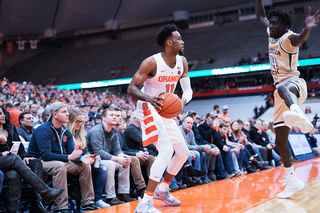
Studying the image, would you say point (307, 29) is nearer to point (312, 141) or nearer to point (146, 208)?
point (146, 208)

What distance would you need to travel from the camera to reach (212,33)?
30.6 m

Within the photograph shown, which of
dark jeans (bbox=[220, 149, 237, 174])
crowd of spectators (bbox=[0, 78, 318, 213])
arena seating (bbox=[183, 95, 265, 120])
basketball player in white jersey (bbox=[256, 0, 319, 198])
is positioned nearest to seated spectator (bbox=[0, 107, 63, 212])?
crowd of spectators (bbox=[0, 78, 318, 213])

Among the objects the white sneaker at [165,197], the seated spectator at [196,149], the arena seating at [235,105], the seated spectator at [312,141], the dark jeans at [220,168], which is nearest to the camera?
the white sneaker at [165,197]

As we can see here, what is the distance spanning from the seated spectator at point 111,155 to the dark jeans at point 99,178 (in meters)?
0.11

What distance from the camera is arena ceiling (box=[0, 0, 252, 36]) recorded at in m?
29.9

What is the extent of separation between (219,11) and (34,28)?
19.9 metres

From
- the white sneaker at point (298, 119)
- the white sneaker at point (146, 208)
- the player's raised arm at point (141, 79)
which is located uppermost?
the player's raised arm at point (141, 79)

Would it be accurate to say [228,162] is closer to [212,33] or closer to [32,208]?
[32,208]

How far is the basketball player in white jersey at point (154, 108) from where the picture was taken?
3273 mm

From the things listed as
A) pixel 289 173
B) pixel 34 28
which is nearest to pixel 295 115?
pixel 289 173

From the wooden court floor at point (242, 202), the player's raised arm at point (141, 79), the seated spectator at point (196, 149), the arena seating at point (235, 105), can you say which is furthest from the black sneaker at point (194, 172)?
the arena seating at point (235, 105)

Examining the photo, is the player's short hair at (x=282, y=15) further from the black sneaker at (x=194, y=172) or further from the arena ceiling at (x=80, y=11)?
the arena ceiling at (x=80, y=11)

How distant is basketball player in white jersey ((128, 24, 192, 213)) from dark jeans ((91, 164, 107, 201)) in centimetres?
98

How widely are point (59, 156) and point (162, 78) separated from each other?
1.62m
